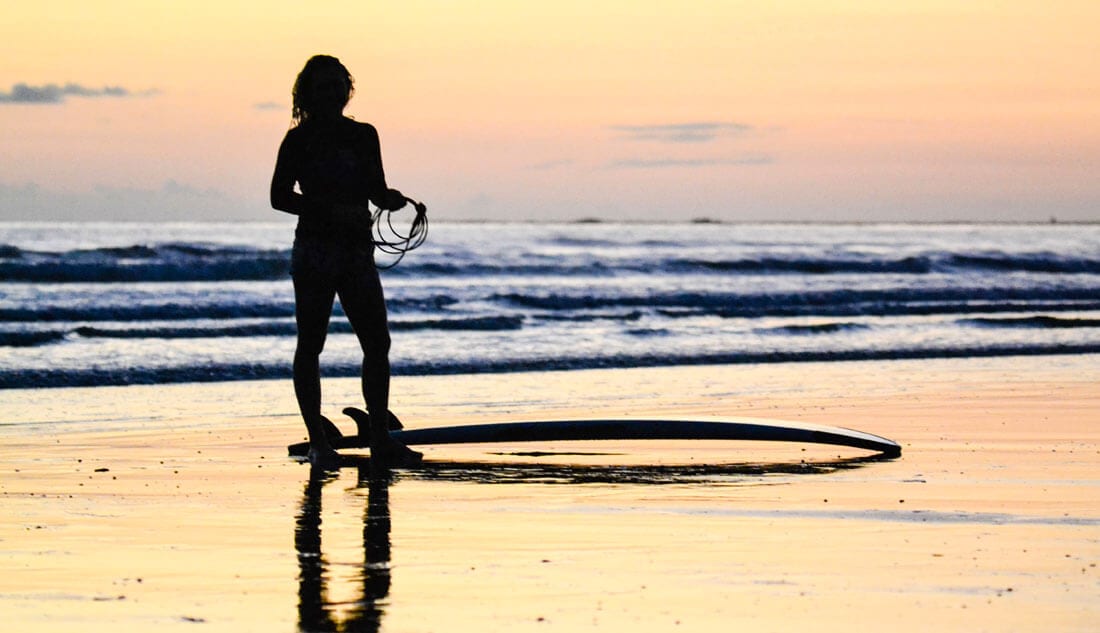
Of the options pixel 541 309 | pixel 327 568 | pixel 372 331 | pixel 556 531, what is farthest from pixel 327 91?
pixel 541 309

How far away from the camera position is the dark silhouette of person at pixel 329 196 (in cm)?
627

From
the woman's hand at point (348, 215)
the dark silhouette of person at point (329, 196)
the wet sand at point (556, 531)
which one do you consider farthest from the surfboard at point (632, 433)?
the woman's hand at point (348, 215)

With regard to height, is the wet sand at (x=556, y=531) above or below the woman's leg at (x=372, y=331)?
below

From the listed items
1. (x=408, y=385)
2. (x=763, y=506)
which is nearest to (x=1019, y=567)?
(x=763, y=506)

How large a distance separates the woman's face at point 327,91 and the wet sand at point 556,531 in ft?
4.89

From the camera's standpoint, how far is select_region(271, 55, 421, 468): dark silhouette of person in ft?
20.6

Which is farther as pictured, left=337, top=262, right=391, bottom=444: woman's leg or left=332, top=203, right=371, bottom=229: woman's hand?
left=337, top=262, right=391, bottom=444: woman's leg

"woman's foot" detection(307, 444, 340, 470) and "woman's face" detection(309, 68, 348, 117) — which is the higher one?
"woman's face" detection(309, 68, 348, 117)

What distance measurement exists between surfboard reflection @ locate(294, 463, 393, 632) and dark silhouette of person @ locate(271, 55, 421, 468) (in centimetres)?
75

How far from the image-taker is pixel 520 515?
525 centimetres

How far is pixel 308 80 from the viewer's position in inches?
246

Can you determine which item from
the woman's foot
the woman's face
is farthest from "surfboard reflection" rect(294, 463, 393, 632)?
the woman's face

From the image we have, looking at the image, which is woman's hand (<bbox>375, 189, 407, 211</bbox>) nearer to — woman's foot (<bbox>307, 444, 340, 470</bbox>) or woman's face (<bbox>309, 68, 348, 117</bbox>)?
woman's face (<bbox>309, 68, 348, 117</bbox>)

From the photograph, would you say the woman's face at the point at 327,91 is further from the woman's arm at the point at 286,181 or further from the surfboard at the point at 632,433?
the surfboard at the point at 632,433
